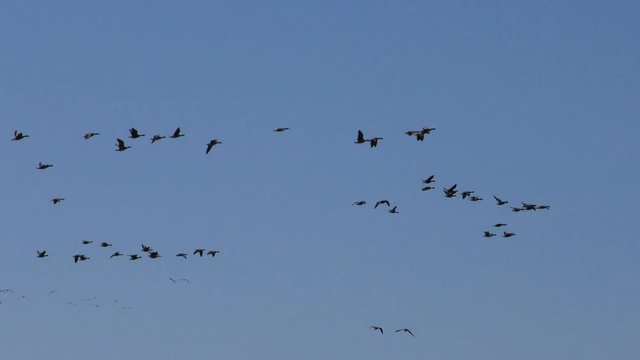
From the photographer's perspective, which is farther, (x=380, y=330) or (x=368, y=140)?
(x=380, y=330)

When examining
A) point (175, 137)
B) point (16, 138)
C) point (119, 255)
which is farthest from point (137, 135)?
point (119, 255)

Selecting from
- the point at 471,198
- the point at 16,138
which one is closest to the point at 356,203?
the point at 471,198

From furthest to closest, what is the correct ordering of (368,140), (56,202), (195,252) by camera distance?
(195,252) < (56,202) < (368,140)

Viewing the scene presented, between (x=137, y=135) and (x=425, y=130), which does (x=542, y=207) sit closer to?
(x=425, y=130)

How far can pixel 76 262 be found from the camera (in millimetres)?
125000

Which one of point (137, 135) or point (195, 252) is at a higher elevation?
point (137, 135)

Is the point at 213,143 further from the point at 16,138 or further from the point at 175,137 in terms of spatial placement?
the point at 16,138

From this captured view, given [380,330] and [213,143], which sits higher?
[213,143]

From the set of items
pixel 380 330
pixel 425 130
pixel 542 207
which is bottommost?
pixel 380 330

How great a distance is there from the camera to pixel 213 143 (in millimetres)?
111562

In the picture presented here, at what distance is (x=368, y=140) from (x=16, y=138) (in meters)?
26.1

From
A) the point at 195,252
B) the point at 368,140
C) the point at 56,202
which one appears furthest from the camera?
the point at 195,252

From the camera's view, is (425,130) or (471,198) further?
(471,198)

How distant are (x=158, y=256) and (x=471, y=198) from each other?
2566 cm
